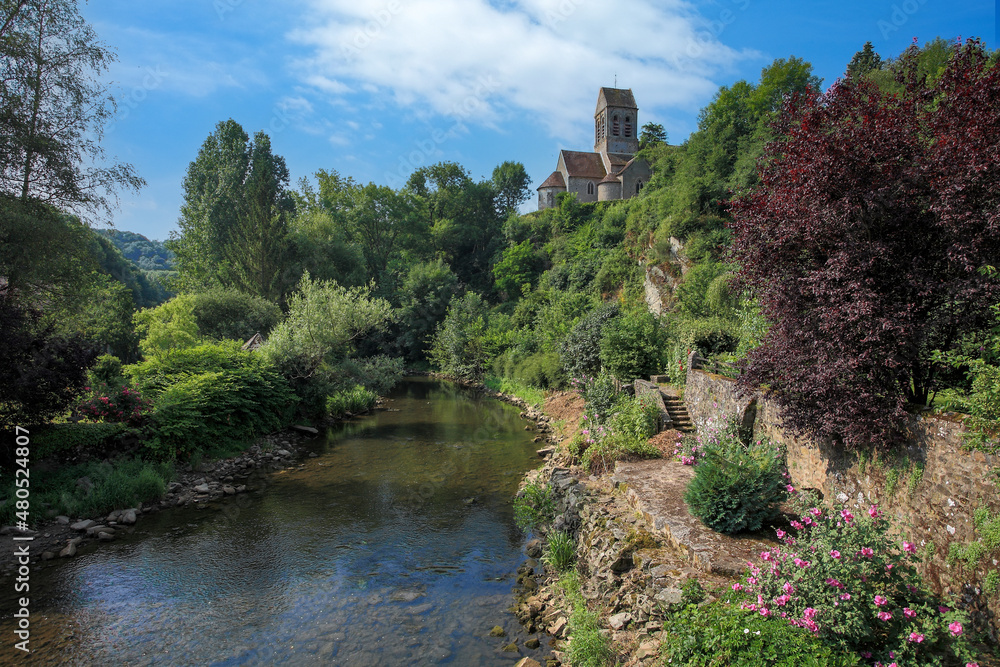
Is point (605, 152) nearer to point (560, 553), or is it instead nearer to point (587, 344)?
point (587, 344)

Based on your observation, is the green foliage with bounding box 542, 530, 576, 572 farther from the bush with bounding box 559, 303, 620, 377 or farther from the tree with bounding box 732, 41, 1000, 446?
the bush with bounding box 559, 303, 620, 377

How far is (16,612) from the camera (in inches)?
308

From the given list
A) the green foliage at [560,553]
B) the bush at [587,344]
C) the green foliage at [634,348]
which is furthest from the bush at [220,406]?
the green foliage at [634,348]

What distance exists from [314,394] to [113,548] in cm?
1081

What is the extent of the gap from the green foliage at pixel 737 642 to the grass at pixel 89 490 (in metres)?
12.1

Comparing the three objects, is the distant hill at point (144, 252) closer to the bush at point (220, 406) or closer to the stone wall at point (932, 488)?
the bush at point (220, 406)

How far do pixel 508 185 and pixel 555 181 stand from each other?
8758mm

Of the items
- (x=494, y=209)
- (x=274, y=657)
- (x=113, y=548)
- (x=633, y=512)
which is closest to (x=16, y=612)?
(x=113, y=548)

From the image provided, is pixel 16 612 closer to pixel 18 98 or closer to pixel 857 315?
pixel 18 98

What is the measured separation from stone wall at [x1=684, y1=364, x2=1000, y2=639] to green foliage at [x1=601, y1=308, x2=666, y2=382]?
10408 mm

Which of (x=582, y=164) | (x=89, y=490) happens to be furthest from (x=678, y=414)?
(x=582, y=164)

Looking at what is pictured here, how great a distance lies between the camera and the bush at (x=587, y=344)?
21188 mm

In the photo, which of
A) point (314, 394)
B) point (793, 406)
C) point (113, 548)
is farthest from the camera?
point (314, 394)

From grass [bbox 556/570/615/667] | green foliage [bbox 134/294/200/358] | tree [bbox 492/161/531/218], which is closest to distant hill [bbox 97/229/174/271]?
tree [bbox 492/161/531/218]
